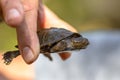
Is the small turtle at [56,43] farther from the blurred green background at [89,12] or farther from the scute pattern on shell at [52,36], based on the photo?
the blurred green background at [89,12]

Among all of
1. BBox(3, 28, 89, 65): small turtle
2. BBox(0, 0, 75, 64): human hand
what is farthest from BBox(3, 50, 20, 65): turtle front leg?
BBox(0, 0, 75, 64): human hand

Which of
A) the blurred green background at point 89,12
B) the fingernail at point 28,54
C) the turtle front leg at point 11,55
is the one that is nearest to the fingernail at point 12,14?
the fingernail at point 28,54

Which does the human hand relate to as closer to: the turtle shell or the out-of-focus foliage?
the turtle shell

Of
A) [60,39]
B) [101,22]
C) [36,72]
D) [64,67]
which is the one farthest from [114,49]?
[101,22]

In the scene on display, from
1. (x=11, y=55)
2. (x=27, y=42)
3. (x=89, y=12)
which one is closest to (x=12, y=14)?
→ (x=27, y=42)

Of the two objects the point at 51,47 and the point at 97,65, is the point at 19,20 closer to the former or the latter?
the point at 51,47
